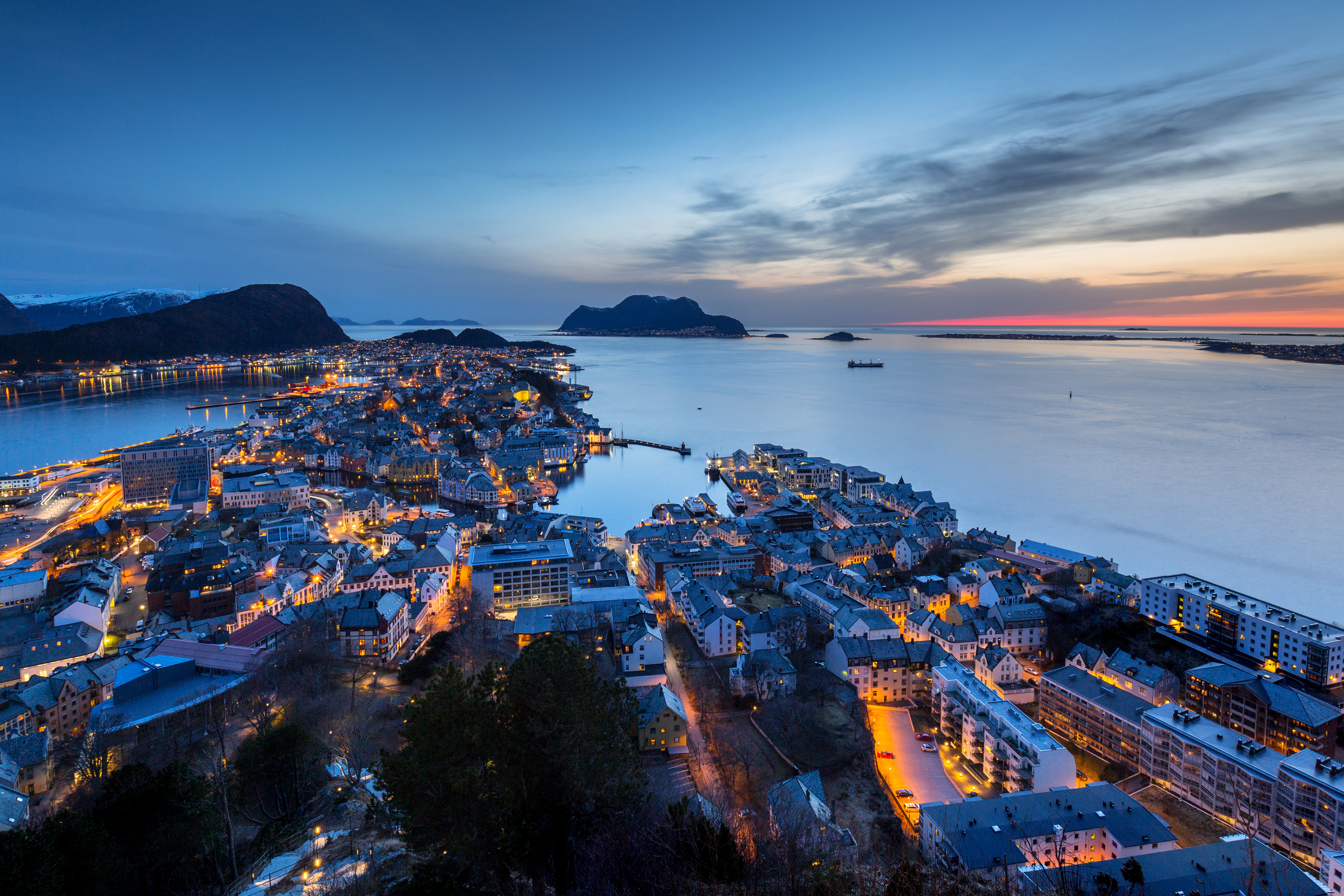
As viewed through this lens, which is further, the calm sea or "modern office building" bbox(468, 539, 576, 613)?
the calm sea

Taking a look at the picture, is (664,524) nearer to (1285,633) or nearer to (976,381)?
(1285,633)

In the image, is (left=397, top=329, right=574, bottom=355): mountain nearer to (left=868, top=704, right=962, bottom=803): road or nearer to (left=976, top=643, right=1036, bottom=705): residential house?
(left=976, top=643, right=1036, bottom=705): residential house

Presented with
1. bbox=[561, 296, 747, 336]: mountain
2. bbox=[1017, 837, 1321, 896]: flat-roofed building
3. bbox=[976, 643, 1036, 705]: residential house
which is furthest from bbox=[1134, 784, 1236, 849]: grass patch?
bbox=[561, 296, 747, 336]: mountain

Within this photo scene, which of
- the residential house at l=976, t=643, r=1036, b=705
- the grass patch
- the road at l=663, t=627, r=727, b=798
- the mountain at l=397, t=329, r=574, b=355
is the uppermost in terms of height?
the mountain at l=397, t=329, r=574, b=355

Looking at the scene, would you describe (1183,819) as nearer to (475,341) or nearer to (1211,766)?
(1211,766)

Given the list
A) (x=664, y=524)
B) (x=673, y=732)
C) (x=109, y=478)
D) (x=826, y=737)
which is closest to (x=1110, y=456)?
(x=664, y=524)

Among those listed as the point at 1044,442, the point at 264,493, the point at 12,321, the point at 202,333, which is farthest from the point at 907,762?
the point at 12,321
